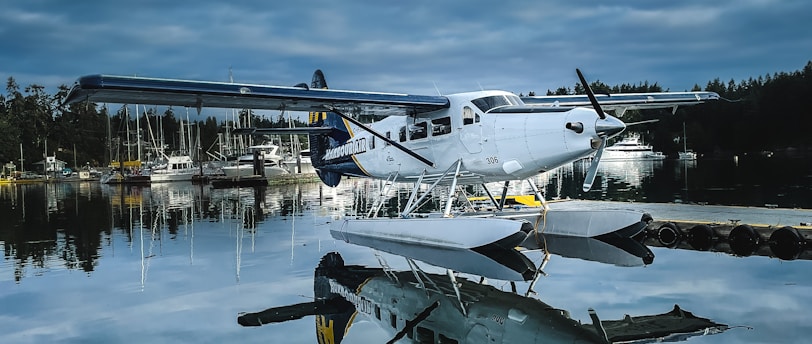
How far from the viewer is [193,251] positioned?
11.2 meters

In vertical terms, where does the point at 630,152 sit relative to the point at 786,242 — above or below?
above

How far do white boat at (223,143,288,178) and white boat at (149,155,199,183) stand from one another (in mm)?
5746

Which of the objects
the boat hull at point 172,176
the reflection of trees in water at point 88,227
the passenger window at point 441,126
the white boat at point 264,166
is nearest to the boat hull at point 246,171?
the white boat at point 264,166

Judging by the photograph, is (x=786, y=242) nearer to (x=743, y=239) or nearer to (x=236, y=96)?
(x=743, y=239)

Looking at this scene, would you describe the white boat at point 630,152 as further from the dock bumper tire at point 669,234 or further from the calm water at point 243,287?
the calm water at point 243,287

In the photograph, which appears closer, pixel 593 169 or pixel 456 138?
pixel 593 169

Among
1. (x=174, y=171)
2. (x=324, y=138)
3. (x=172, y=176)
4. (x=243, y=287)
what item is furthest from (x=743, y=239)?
(x=174, y=171)

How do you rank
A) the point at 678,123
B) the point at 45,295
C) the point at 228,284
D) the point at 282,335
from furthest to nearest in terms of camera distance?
the point at 678,123 < the point at 228,284 < the point at 45,295 < the point at 282,335

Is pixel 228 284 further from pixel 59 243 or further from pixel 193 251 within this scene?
pixel 59 243

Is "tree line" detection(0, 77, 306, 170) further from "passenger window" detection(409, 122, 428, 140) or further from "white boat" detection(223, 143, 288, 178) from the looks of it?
"passenger window" detection(409, 122, 428, 140)

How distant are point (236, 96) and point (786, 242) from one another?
940 cm

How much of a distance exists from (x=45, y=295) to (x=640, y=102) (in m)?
12.0

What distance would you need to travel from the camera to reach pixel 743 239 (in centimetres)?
1041

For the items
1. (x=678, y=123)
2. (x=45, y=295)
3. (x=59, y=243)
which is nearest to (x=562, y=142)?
(x=45, y=295)
